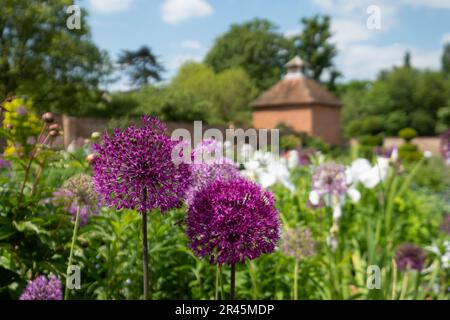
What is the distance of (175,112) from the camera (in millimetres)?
28312

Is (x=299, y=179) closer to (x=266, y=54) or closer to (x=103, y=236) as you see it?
(x=103, y=236)

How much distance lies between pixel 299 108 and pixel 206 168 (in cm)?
3575

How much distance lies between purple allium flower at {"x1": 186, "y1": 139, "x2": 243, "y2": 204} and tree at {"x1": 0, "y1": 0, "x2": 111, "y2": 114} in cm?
1610

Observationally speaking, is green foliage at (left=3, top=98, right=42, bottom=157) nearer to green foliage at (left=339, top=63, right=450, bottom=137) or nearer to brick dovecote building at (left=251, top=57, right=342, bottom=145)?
brick dovecote building at (left=251, top=57, right=342, bottom=145)

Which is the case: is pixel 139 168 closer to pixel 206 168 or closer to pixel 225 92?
pixel 206 168

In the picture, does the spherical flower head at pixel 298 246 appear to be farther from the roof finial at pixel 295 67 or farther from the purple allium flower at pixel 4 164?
the roof finial at pixel 295 67

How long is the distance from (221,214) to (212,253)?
0.59ft

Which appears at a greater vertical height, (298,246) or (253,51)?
(253,51)

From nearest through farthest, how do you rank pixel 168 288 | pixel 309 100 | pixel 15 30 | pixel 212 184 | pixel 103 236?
pixel 212 184
pixel 103 236
pixel 168 288
pixel 15 30
pixel 309 100

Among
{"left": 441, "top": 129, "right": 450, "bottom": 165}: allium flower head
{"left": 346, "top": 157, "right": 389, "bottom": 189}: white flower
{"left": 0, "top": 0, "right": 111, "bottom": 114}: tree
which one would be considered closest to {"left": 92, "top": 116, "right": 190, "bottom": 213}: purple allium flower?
{"left": 346, "top": 157, "right": 389, "bottom": 189}: white flower

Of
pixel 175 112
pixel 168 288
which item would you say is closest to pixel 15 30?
pixel 175 112

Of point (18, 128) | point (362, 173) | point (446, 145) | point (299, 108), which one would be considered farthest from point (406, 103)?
point (18, 128)

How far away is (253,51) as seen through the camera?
48844 millimetres

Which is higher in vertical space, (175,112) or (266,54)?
Answer: (266,54)
